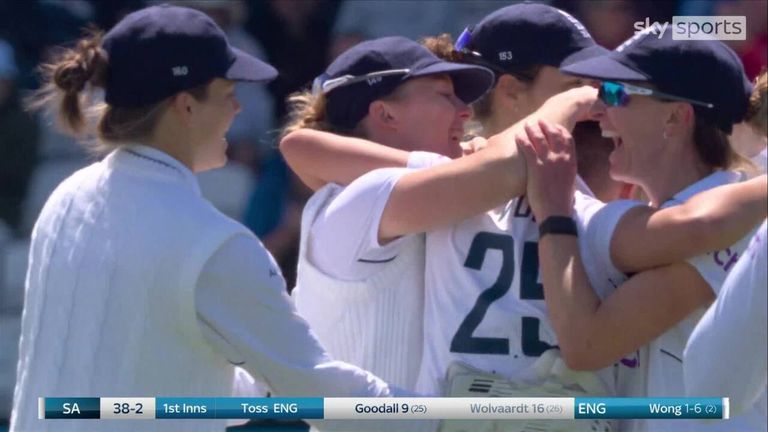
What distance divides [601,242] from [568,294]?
0.09 m

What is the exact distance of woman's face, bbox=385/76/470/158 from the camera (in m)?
1.80

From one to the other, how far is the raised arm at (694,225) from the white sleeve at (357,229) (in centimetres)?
29

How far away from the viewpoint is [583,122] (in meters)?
1.79

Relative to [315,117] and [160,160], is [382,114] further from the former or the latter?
[160,160]

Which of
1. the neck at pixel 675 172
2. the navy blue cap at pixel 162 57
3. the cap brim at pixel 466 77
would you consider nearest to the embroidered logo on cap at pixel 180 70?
the navy blue cap at pixel 162 57

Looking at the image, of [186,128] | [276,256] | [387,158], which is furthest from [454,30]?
[186,128]

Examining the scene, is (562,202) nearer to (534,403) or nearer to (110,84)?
(534,403)

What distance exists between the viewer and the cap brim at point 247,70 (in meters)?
1.62

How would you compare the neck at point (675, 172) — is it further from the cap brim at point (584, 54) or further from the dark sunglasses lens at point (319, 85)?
the dark sunglasses lens at point (319, 85)

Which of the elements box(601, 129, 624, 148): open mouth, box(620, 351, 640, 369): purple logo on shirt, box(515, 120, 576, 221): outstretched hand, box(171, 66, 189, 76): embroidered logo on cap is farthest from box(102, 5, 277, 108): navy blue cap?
box(620, 351, 640, 369): purple logo on shirt

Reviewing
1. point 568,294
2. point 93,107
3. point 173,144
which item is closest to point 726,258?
point 568,294

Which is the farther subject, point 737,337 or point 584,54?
point 584,54

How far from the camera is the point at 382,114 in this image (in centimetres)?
181

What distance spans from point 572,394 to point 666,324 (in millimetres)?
152
